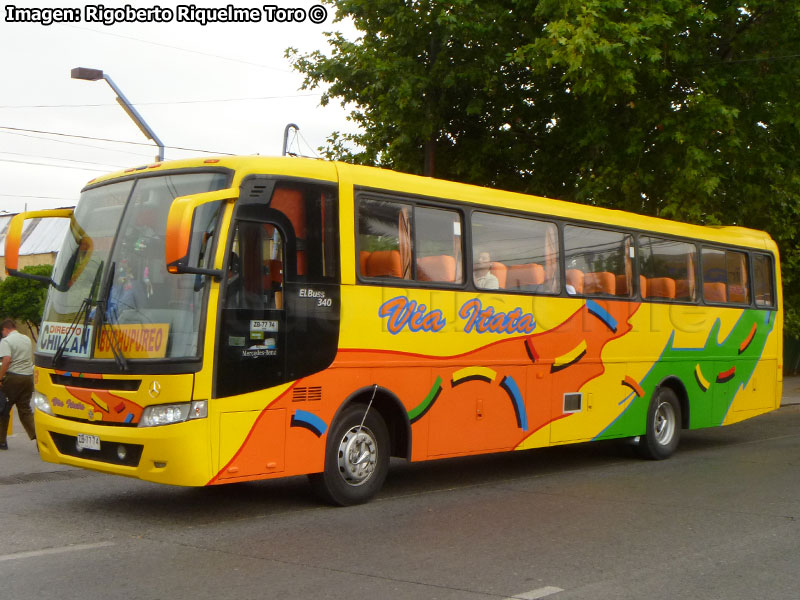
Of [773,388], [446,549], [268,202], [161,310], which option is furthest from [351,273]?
[773,388]

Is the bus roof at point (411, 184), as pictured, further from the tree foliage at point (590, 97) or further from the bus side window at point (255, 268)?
the tree foliage at point (590, 97)

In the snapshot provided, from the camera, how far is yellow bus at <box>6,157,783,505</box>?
8.14 metres

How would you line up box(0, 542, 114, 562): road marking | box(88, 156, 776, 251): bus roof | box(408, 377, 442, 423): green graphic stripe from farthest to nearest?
box(408, 377, 442, 423): green graphic stripe < box(88, 156, 776, 251): bus roof < box(0, 542, 114, 562): road marking

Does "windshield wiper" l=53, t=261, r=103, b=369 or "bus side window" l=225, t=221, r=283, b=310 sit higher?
"bus side window" l=225, t=221, r=283, b=310

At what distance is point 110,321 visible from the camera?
8.39m

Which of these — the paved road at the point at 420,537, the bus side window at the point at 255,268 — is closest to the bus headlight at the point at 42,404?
the paved road at the point at 420,537

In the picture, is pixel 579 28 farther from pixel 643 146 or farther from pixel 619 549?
pixel 619 549

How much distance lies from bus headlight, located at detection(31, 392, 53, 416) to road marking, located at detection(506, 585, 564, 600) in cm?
477

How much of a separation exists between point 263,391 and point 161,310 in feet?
3.59

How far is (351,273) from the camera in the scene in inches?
367

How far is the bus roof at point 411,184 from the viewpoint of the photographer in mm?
8695

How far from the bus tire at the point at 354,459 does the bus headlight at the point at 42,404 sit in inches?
93.7

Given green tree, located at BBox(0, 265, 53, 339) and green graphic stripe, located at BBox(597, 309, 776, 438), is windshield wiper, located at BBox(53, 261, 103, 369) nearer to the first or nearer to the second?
green graphic stripe, located at BBox(597, 309, 776, 438)

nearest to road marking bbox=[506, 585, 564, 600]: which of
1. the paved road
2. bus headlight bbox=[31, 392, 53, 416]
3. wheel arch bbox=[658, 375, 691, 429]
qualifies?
the paved road
